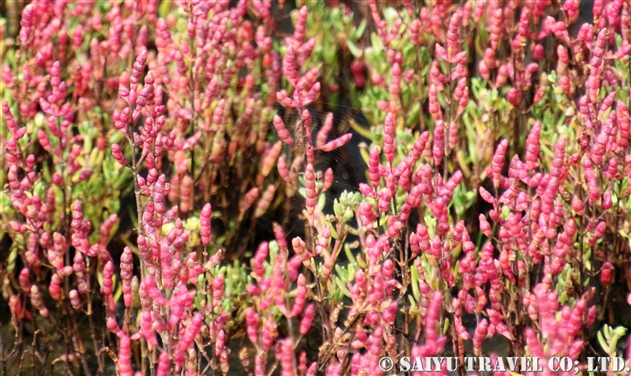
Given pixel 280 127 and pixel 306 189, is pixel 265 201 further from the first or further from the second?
pixel 306 189

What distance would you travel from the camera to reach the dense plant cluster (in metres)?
1.91

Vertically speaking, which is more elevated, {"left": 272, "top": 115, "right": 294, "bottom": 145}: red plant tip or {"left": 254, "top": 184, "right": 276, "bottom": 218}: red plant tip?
{"left": 272, "top": 115, "right": 294, "bottom": 145}: red plant tip

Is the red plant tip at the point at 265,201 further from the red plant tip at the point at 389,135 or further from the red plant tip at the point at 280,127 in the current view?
the red plant tip at the point at 389,135

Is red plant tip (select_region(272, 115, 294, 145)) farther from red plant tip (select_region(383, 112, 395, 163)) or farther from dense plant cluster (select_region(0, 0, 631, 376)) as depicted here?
red plant tip (select_region(383, 112, 395, 163))

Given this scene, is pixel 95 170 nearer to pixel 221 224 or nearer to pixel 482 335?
pixel 221 224

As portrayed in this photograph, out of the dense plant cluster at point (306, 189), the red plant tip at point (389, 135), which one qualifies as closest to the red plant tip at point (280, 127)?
the dense plant cluster at point (306, 189)

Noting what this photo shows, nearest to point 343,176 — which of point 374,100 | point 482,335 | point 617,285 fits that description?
point 374,100

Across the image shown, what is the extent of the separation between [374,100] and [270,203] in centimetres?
57

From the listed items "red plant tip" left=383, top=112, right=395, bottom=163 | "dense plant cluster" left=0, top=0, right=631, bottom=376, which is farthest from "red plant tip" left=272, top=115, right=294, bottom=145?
"red plant tip" left=383, top=112, right=395, bottom=163

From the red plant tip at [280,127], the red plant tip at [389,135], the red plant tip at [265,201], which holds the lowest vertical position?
the red plant tip at [265,201]

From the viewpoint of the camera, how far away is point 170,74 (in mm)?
3061

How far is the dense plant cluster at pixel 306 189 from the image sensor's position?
6.26 feet

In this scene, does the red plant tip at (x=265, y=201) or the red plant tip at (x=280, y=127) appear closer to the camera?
the red plant tip at (x=280, y=127)

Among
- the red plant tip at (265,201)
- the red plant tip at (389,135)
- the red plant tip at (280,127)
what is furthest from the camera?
the red plant tip at (265,201)
